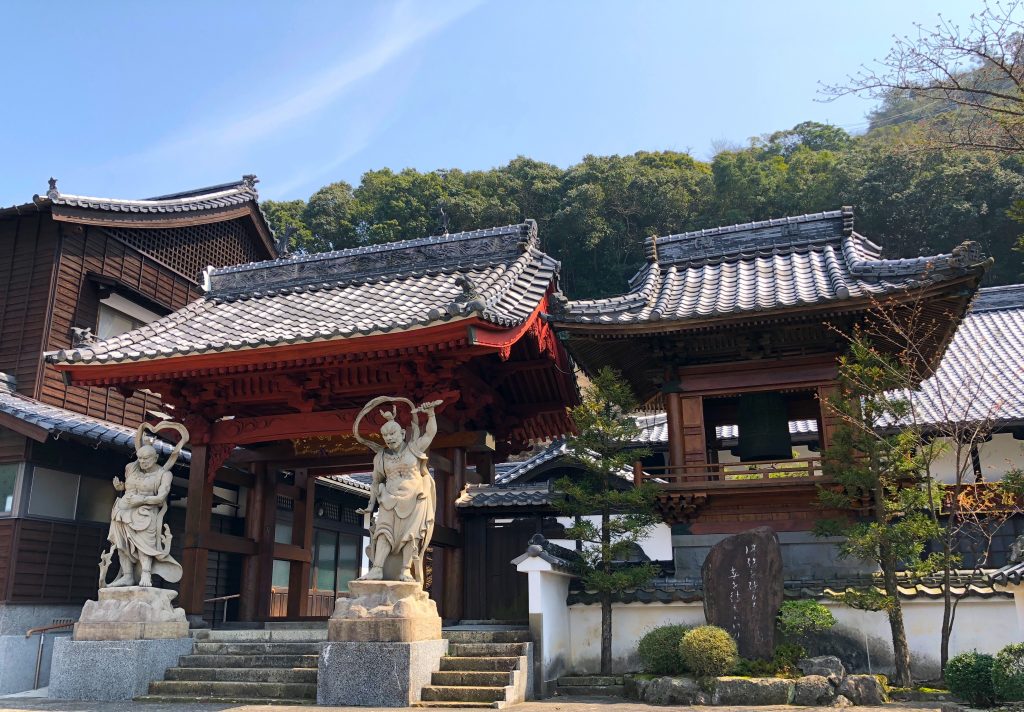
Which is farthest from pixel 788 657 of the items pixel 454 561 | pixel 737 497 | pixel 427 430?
pixel 454 561

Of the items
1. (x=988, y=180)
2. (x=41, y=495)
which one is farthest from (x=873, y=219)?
(x=41, y=495)

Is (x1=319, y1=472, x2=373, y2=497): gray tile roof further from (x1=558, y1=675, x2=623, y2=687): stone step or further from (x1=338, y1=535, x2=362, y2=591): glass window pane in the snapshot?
(x1=558, y1=675, x2=623, y2=687): stone step

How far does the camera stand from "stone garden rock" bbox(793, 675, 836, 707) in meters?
8.66

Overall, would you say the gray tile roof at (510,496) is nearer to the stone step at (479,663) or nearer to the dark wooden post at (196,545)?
the dark wooden post at (196,545)

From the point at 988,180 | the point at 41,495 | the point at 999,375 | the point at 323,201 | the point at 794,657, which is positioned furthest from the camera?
the point at 323,201

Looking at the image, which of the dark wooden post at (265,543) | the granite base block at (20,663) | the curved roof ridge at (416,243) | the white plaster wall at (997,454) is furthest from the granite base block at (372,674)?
the white plaster wall at (997,454)

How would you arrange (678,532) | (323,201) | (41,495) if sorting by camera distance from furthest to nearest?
(323,201) → (41,495) → (678,532)

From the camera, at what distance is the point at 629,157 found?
50.1 metres

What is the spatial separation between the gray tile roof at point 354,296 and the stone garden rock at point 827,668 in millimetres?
5435

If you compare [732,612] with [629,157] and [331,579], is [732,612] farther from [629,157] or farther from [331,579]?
[629,157]

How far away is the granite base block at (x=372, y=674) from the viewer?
9.09 metres

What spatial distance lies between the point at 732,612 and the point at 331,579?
13.4 m

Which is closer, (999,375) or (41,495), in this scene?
(41,495)

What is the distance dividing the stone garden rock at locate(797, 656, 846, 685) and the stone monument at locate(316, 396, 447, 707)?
4.25 meters
